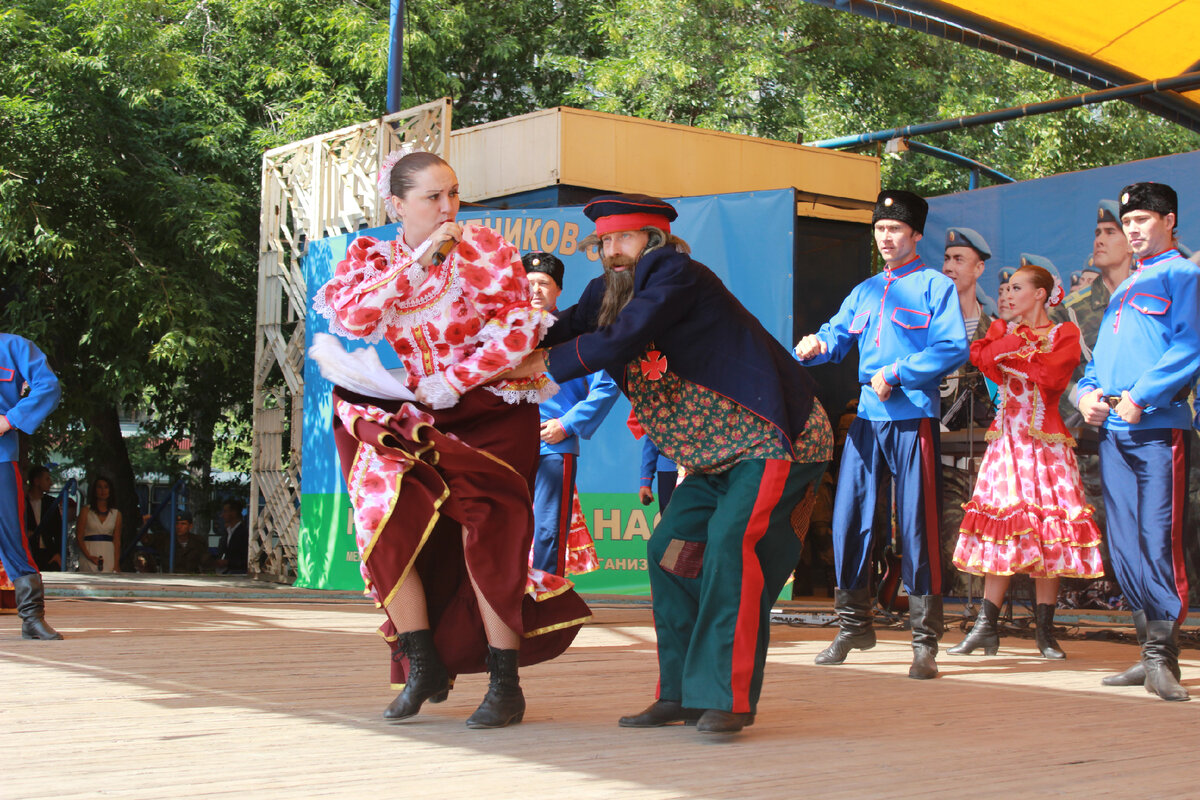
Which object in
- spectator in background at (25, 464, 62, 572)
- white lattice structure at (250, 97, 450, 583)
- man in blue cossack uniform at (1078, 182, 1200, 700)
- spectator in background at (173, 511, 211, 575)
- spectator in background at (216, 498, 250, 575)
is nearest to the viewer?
man in blue cossack uniform at (1078, 182, 1200, 700)

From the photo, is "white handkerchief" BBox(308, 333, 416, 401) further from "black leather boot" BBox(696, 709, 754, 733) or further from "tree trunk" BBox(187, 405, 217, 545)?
"tree trunk" BBox(187, 405, 217, 545)

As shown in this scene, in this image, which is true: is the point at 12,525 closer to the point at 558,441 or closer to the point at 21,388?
the point at 21,388

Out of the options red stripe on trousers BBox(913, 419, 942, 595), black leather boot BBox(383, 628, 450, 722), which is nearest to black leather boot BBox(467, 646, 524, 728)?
black leather boot BBox(383, 628, 450, 722)

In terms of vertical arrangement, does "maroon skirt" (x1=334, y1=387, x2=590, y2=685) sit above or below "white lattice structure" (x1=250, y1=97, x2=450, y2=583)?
below

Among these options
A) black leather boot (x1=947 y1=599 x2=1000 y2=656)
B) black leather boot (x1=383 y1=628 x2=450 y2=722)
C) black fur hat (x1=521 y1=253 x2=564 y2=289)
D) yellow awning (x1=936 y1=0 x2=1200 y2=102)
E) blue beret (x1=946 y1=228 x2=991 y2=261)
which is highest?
yellow awning (x1=936 y1=0 x2=1200 y2=102)

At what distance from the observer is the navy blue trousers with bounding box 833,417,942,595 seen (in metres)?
4.65

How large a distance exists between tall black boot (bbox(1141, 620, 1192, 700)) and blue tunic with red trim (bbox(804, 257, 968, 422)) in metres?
1.05

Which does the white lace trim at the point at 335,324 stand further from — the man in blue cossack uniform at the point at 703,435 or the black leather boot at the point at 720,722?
the black leather boot at the point at 720,722

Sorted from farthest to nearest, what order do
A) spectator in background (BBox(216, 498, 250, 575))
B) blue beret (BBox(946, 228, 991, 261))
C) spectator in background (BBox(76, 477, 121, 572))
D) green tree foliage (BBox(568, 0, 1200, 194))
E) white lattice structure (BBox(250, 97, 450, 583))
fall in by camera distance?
green tree foliage (BBox(568, 0, 1200, 194)) → spectator in background (BBox(216, 498, 250, 575)) → spectator in background (BBox(76, 477, 121, 572)) → white lattice structure (BBox(250, 97, 450, 583)) → blue beret (BBox(946, 228, 991, 261))

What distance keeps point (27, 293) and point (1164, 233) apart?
10.5m

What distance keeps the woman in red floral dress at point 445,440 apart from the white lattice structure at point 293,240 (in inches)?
→ 230

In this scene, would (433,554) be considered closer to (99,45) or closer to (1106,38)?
(1106,38)

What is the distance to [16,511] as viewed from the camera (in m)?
5.59

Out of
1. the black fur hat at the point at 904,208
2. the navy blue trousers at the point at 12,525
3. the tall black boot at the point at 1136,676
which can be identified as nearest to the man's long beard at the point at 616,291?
the black fur hat at the point at 904,208
